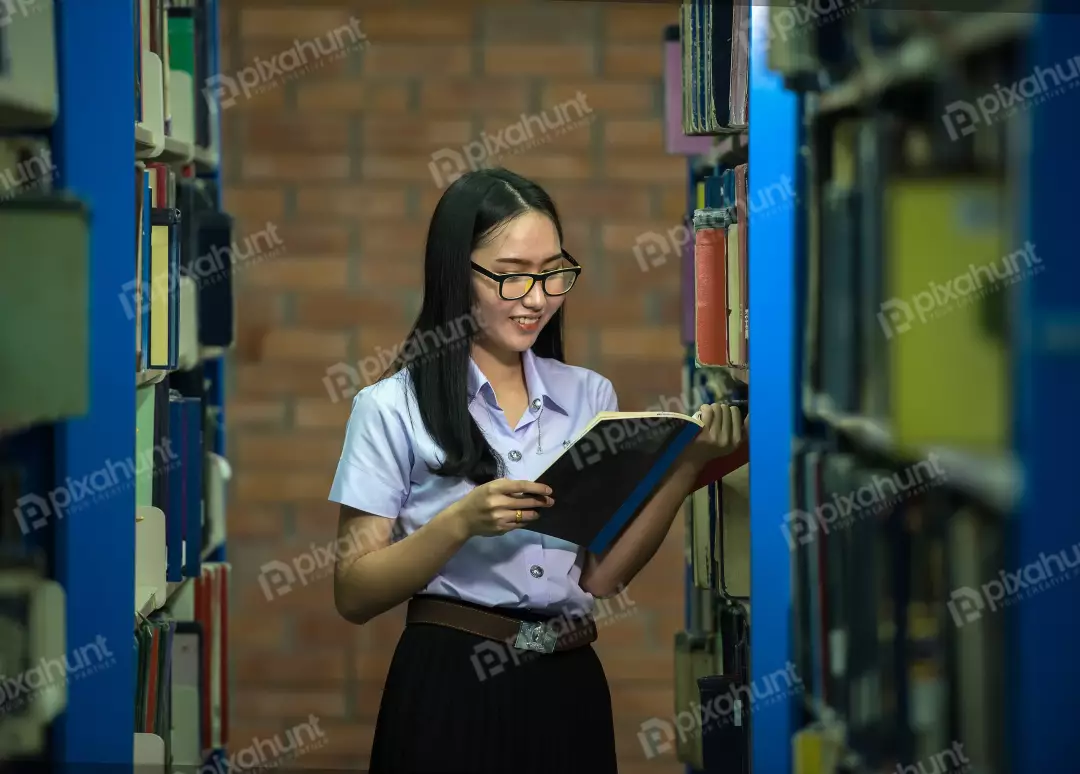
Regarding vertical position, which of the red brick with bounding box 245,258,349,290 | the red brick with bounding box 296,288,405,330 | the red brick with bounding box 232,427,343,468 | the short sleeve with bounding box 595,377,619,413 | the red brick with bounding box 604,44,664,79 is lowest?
the red brick with bounding box 232,427,343,468

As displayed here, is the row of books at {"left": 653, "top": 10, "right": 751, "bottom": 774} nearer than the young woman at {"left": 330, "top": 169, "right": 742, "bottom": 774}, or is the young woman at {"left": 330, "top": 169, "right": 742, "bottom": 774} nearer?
the young woman at {"left": 330, "top": 169, "right": 742, "bottom": 774}

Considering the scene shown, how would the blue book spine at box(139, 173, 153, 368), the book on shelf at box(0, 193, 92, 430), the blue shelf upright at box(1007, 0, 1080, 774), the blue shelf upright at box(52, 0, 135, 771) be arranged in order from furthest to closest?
the blue book spine at box(139, 173, 153, 368), the blue shelf upright at box(52, 0, 135, 771), the book on shelf at box(0, 193, 92, 430), the blue shelf upright at box(1007, 0, 1080, 774)

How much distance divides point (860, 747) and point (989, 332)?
61cm

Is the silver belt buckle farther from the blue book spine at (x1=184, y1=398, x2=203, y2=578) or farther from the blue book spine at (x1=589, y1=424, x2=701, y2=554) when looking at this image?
the blue book spine at (x1=184, y1=398, x2=203, y2=578)

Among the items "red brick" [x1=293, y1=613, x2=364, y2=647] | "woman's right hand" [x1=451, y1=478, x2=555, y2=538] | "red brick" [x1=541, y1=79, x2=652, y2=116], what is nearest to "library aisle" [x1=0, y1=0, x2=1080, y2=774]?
"woman's right hand" [x1=451, y1=478, x2=555, y2=538]

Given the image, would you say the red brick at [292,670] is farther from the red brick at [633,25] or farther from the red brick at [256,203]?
the red brick at [633,25]

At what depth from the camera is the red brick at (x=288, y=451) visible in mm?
3482

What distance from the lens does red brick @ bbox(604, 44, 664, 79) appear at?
3.48 m

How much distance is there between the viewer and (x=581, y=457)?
1604mm

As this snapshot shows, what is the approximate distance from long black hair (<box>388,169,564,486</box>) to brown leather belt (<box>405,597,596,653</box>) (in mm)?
183

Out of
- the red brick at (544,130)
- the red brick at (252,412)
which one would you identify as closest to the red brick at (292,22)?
the red brick at (544,130)

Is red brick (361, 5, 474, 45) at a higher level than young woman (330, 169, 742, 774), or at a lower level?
higher

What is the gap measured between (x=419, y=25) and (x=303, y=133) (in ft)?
1.41

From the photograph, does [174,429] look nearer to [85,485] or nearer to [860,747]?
[85,485]
